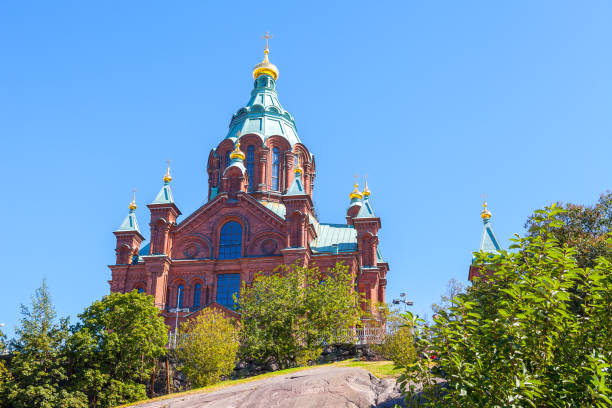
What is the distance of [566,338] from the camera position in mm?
11648

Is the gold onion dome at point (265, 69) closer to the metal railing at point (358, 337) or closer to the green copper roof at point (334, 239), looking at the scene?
the green copper roof at point (334, 239)

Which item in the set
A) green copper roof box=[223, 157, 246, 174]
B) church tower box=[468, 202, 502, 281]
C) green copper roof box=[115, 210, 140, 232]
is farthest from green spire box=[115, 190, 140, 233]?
church tower box=[468, 202, 502, 281]

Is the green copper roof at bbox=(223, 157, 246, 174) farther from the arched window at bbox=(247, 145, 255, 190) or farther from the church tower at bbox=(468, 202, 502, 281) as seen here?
the church tower at bbox=(468, 202, 502, 281)

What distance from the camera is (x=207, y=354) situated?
2942 cm

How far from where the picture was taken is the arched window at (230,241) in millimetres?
43281

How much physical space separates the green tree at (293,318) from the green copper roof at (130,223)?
1561 centimetres

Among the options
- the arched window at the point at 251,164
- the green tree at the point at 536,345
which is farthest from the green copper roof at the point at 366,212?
the green tree at the point at 536,345

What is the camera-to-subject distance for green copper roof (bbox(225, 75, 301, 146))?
5344 centimetres

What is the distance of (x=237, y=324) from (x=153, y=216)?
1166cm

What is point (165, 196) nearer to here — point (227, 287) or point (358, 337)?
point (227, 287)

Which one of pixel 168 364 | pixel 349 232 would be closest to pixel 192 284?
pixel 168 364

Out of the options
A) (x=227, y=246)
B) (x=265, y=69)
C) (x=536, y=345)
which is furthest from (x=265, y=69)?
(x=536, y=345)

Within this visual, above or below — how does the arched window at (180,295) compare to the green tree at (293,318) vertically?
above

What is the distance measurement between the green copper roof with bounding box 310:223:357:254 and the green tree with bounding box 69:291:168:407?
53.2 ft
